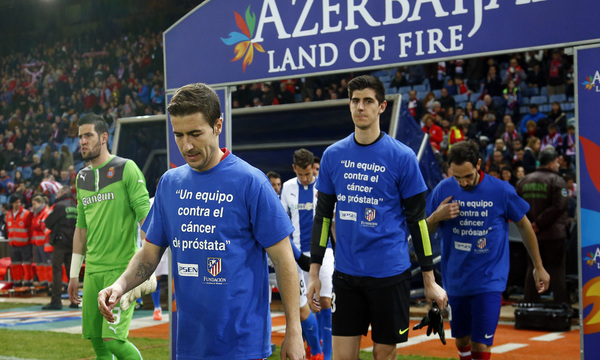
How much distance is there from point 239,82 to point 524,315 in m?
5.72

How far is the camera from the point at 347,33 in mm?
6559

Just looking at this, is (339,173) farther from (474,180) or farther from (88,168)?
(88,168)

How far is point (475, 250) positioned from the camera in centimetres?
629

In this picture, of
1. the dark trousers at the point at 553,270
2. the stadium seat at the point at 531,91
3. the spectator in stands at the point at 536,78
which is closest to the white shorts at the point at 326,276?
the dark trousers at the point at 553,270

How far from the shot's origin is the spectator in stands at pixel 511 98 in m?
16.9

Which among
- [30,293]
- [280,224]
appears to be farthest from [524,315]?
[30,293]

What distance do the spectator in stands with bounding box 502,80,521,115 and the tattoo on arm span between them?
14.3 meters

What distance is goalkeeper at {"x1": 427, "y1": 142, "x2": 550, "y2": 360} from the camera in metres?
6.21

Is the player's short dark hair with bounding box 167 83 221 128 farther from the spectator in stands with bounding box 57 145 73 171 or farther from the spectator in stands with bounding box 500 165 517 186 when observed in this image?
the spectator in stands with bounding box 57 145 73 171

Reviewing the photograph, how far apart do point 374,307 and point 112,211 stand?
245 centimetres

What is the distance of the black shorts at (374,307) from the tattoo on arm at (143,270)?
1.83m

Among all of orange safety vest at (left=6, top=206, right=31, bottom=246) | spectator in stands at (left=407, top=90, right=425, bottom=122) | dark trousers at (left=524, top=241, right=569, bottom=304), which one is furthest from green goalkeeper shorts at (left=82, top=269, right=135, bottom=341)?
spectator in stands at (left=407, top=90, right=425, bottom=122)

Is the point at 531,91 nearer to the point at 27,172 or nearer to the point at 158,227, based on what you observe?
the point at 158,227

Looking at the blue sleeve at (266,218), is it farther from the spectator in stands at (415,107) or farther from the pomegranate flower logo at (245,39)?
the spectator in stands at (415,107)
